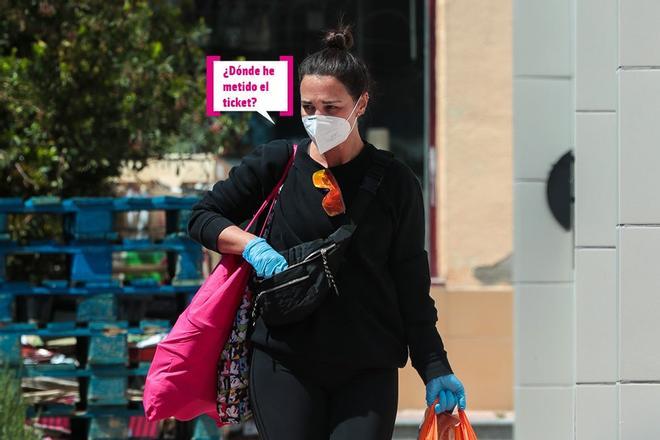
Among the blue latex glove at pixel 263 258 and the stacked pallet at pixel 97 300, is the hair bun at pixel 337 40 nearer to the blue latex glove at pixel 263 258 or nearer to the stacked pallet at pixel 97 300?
the blue latex glove at pixel 263 258

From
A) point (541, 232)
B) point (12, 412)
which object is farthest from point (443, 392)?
point (12, 412)

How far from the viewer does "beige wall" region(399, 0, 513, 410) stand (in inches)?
299

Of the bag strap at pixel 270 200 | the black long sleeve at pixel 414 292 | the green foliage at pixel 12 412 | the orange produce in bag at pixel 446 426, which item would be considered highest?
the bag strap at pixel 270 200

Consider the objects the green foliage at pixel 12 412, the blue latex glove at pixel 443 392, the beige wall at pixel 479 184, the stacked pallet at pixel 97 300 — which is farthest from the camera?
the beige wall at pixel 479 184

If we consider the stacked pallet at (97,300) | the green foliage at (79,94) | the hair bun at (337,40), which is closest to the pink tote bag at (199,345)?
the hair bun at (337,40)

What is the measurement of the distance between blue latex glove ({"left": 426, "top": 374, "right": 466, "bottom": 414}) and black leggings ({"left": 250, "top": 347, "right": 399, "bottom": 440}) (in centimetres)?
13

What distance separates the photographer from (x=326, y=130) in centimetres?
298

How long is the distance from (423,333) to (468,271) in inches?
181

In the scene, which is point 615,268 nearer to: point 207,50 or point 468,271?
point 468,271

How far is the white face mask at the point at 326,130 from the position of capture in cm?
299

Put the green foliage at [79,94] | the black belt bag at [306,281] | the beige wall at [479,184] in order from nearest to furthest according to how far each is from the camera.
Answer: the black belt bag at [306,281] < the green foliage at [79,94] < the beige wall at [479,184]

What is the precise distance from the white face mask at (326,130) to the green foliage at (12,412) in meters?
2.55

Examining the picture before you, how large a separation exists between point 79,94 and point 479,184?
9.79 feet

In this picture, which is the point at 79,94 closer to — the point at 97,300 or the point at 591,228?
the point at 97,300
